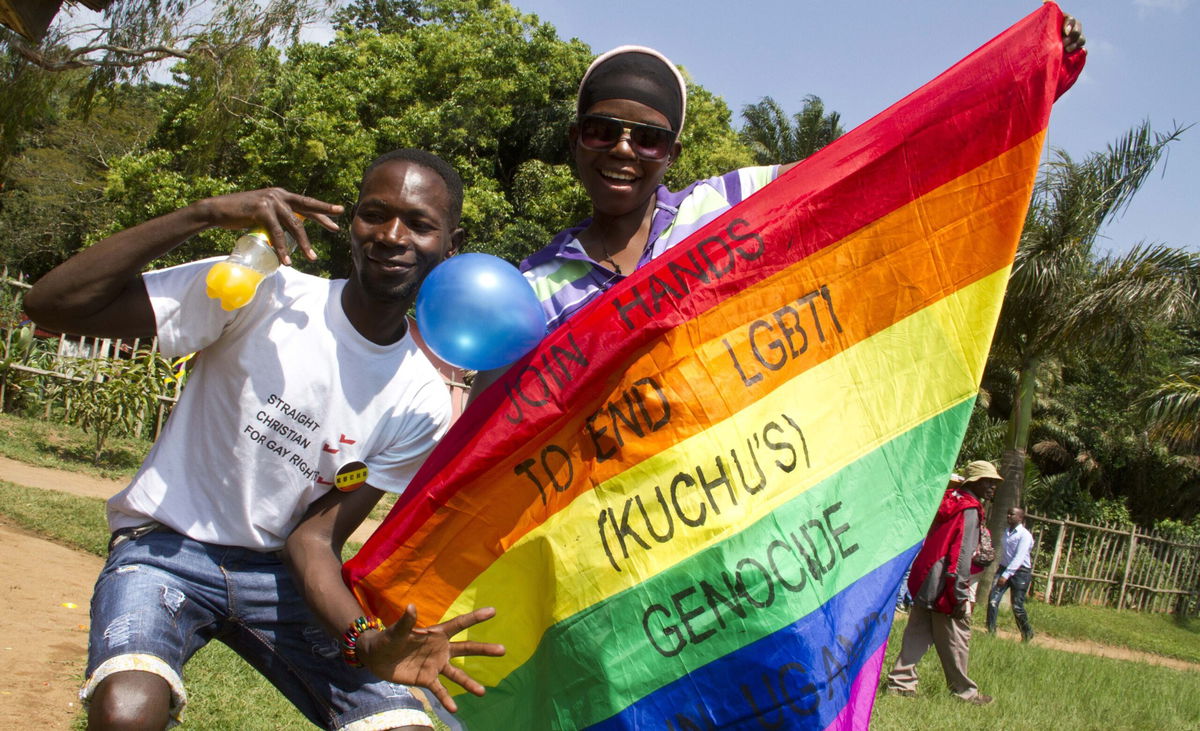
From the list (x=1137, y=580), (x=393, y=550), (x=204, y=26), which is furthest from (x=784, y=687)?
(x=1137, y=580)

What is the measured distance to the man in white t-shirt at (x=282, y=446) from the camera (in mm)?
2465

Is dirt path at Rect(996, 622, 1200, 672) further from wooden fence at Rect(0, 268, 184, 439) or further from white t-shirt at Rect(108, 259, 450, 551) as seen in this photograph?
white t-shirt at Rect(108, 259, 450, 551)

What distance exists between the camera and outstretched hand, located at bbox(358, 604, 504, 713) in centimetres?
227

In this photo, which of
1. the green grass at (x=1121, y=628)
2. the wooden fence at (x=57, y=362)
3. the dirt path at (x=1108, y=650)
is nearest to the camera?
the dirt path at (x=1108, y=650)

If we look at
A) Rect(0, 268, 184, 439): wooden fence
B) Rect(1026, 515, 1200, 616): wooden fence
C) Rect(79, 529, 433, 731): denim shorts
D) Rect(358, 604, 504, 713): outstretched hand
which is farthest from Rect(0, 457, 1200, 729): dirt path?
Rect(1026, 515, 1200, 616): wooden fence

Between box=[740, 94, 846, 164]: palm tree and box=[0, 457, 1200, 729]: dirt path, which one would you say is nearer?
box=[0, 457, 1200, 729]: dirt path

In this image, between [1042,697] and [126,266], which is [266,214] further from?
[1042,697]

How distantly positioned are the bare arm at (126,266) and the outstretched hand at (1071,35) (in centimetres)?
201

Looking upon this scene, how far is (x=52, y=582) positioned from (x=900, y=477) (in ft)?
20.7

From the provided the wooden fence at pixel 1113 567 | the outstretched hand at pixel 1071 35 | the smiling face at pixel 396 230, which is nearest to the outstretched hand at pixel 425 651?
the smiling face at pixel 396 230

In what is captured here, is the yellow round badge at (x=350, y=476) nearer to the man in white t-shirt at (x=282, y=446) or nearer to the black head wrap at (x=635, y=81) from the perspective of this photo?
the man in white t-shirt at (x=282, y=446)

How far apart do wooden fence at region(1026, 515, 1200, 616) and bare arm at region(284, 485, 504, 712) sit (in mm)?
19966

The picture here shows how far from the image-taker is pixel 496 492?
2504 mm

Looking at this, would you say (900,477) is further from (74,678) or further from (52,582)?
(52,582)
